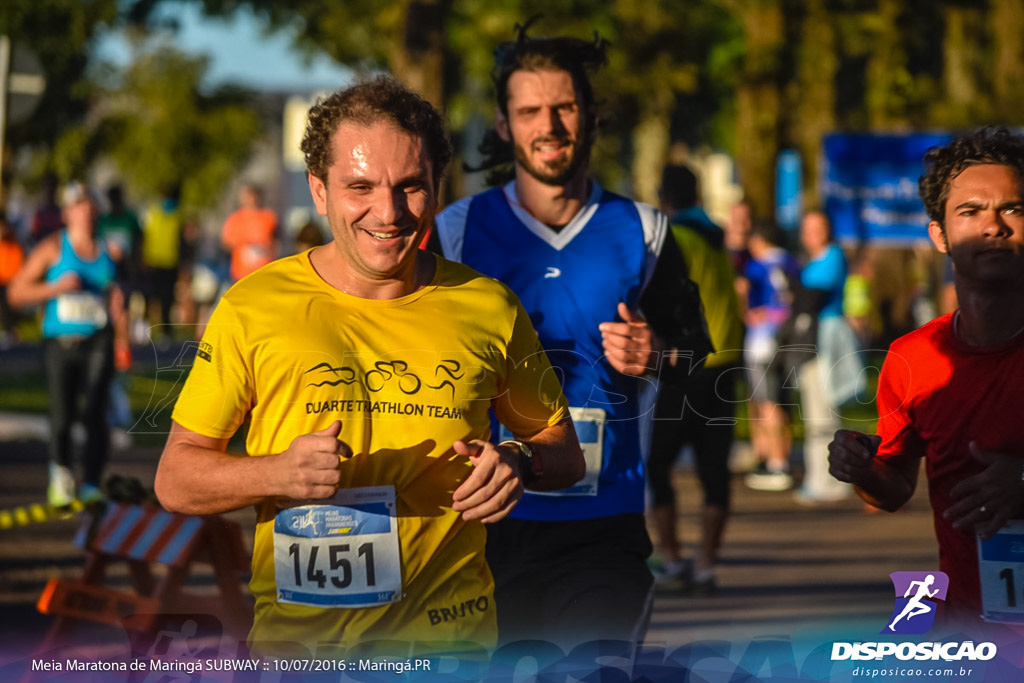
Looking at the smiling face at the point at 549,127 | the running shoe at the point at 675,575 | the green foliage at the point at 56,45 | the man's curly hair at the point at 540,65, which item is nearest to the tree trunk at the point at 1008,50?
the running shoe at the point at 675,575

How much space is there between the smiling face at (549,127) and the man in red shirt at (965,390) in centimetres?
119

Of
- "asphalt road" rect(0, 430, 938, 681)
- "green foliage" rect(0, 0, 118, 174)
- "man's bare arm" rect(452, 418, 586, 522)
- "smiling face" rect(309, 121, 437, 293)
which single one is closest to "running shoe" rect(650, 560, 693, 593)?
"asphalt road" rect(0, 430, 938, 681)

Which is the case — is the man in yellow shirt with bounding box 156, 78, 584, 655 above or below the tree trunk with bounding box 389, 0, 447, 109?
below

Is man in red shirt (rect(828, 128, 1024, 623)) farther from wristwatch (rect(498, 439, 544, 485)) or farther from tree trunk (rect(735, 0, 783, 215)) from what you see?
tree trunk (rect(735, 0, 783, 215))

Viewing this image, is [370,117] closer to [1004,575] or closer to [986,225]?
[986,225]

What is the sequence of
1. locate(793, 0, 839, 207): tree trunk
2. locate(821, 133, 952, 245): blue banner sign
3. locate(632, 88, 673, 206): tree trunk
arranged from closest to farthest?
locate(821, 133, 952, 245): blue banner sign → locate(793, 0, 839, 207): tree trunk → locate(632, 88, 673, 206): tree trunk

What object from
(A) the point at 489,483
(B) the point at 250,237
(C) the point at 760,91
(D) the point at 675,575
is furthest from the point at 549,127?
(C) the point at 760,91

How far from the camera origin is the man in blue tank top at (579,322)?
173 inches

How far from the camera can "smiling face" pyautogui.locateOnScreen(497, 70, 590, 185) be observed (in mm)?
4664

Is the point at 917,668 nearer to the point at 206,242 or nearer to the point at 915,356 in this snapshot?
the point at 915,356

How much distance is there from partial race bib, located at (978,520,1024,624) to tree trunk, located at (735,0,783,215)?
18.1 m

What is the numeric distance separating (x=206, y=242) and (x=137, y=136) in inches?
249

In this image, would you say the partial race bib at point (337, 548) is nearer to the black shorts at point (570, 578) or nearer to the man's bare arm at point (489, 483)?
the man's bare arm at point (489, 483)

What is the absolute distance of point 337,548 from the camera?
132 inches
